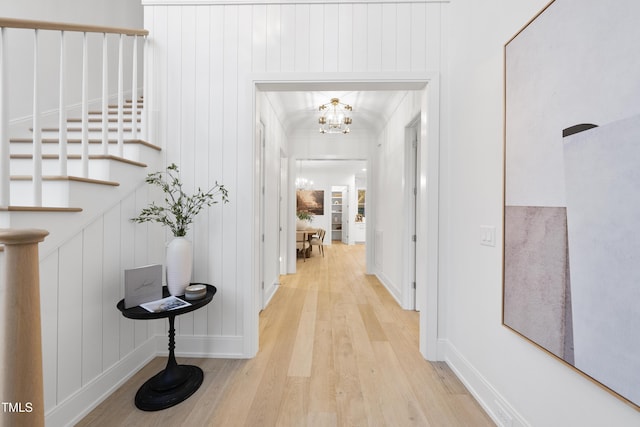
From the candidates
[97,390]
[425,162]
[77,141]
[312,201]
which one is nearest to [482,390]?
[425,162]

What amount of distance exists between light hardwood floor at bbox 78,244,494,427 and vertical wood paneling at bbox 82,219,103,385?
28 cm

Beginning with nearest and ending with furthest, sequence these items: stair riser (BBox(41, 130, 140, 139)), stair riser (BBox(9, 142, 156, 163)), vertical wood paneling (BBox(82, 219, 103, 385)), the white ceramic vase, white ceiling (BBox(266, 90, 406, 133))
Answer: vertical wood paneling (BBox(82, 219, 103, 385)) < the white ceramic vase < stair riser (BBox(9, 142, 156, 163)) < stair riser (BBox(41, 130, 140, 139)) < white ceiling (BBox(266, 90, 406, 133))

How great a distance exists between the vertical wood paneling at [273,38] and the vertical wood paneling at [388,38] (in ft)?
2.77

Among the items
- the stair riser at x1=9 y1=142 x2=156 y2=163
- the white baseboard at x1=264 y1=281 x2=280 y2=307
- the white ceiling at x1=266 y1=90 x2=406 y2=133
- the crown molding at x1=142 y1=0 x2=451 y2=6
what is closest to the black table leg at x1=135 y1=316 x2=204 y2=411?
the stair riser at x1=9 y1=142 x2=156 y2=163

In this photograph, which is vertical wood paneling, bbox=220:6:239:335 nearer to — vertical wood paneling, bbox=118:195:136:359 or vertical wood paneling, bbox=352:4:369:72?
vertical wood paneling, bbox=118:195:136:359

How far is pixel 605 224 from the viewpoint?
0.94 metres

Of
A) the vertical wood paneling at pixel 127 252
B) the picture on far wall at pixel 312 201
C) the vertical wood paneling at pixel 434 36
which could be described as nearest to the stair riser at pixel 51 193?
the vertical wood paneling at pixel 127 252

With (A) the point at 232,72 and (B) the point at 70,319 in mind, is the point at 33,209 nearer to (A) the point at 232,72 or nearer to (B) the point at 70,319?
(B) the point at 70,319

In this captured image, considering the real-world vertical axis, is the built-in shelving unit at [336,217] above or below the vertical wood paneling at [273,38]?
below

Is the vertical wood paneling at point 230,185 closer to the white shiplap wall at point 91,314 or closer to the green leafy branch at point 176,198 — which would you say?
the green leafy branch at point 176,198

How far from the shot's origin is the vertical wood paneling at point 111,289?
5.72ft

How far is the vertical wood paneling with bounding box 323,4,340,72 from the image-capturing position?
2182 millimetres

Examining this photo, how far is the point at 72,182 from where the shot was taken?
1524 millimetres

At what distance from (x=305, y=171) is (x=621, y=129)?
909 centimetres
